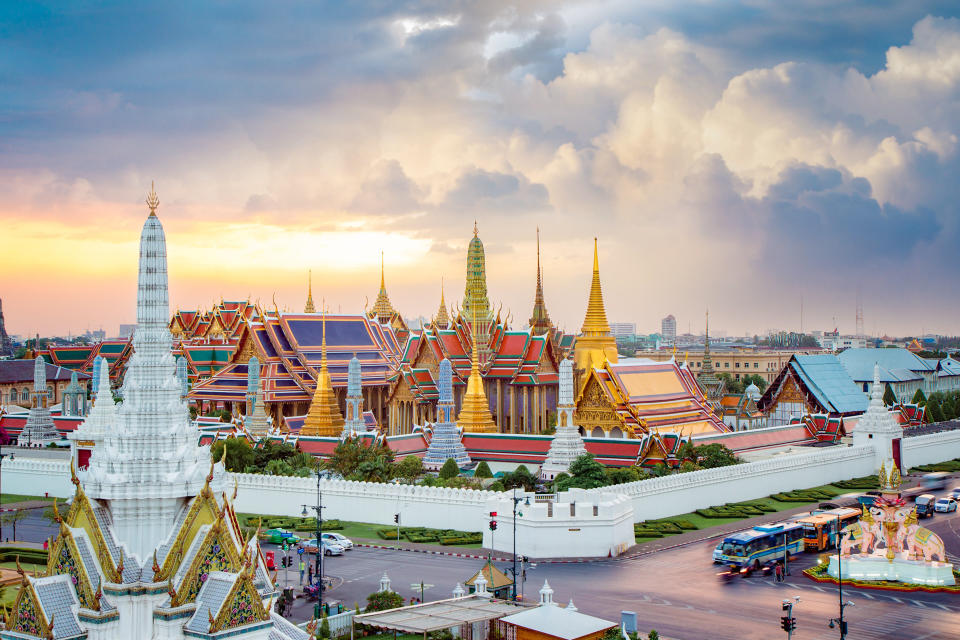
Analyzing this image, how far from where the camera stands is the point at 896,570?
29.6 metres

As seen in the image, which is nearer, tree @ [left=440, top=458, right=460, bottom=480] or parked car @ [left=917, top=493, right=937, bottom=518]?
parked car @ [left=917, top=493, right=937, bottom=518]

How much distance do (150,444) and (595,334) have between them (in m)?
42.5

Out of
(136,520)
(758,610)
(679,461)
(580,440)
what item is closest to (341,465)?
(580,440)

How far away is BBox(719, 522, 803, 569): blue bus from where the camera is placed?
30.4 meters

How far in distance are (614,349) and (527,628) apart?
39666 mm

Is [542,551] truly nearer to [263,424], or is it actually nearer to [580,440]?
[580,440]

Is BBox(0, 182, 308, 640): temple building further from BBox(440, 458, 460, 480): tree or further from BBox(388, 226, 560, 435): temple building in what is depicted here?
A: BBox(388, 226, 560, 435): temple building

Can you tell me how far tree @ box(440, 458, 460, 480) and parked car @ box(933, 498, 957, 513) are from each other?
17.7 metres

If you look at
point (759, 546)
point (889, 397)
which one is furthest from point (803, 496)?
point (889, 397)

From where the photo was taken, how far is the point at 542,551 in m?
32.9

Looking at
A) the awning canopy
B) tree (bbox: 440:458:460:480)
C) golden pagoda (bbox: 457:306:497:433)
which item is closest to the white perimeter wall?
tree (bbox: 440:458:460:480)

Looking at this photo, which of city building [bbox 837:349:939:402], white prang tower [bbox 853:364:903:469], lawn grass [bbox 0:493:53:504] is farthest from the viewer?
city building [bbox 837:349:939:402]

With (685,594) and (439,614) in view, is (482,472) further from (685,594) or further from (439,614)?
(439,614)

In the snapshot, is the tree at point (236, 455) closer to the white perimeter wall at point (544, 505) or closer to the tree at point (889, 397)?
the white perimeter wall at point (544, 505)
